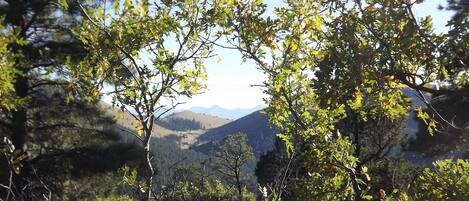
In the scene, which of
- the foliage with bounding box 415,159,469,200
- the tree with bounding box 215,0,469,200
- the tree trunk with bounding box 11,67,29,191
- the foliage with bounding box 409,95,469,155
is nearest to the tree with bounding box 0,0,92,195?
the tree trunk with bounding box 11,67,29,191

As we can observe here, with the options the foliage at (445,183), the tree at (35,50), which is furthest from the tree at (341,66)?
the tree at (35,50)

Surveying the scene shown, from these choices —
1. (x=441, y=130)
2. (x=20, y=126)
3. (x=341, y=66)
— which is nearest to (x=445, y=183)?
(x=341, y=66)

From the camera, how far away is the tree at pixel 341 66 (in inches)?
136

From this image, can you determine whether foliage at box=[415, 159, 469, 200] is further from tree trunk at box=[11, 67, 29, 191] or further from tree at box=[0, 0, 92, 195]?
tree trunk at box=[11, 67, 29, 191]

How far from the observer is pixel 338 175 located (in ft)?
16.1

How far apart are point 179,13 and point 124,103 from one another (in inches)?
47.1

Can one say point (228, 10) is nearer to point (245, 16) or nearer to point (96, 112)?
point (245, 16)

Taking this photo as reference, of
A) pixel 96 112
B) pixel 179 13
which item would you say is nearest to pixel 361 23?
pixel 179 13

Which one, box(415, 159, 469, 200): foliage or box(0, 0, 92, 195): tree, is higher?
box(0, 0, 92, 195): tree

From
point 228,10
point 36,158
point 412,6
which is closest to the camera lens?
point 412,6

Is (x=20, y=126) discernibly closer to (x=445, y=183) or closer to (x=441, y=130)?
(x=445, y=183)

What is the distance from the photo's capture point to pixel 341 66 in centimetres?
361

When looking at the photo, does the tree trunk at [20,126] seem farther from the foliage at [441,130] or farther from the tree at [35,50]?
the foliage at [441,130]

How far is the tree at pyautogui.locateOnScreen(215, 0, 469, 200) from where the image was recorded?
3.46 m
